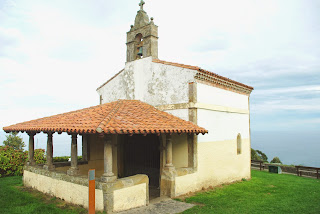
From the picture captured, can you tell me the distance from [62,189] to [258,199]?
762cm

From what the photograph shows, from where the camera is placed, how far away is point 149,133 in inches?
302

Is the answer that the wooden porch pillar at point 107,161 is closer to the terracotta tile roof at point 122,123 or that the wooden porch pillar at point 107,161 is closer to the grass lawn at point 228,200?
the terracotta tile roof at point 122,123

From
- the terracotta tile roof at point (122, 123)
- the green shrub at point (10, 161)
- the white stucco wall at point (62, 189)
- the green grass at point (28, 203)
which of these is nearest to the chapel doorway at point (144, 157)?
the terracotta tile roof at point (122, 123)

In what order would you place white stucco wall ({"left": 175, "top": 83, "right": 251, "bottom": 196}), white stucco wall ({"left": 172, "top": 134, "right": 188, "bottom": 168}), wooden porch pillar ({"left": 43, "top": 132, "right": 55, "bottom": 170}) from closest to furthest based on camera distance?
wooden porch pillar ({"left": 43, "top": 132, "right": 55, "bottom": 170}) → white stucco wall ({"left": 172, "top": 134, "right": 188, "bottom": 168}) → white stucco wall ({"left": 175, "top": 83, "right": 251, "bottom": 196})

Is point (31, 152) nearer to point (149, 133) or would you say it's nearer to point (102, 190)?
point (102, 190)

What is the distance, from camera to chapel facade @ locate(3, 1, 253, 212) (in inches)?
301

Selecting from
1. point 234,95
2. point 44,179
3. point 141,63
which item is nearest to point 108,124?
point 44,179

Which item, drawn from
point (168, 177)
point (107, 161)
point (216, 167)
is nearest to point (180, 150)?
point (168, 177)

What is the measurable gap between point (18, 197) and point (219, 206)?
7.53m

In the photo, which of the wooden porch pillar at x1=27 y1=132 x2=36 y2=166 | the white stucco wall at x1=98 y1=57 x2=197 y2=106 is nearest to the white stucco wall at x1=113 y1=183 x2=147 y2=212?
the white stucco wall at x1=98 y1=57 x2=197 y2=106

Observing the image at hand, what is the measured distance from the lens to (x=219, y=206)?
330 inches

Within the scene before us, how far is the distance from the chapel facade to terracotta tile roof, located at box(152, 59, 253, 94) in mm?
49

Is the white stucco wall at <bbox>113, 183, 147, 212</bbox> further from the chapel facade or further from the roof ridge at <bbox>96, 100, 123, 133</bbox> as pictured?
the roof ridge at <bbox>96, 100, 123, 133</bbox>

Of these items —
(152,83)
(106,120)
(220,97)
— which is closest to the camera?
(106,120)
